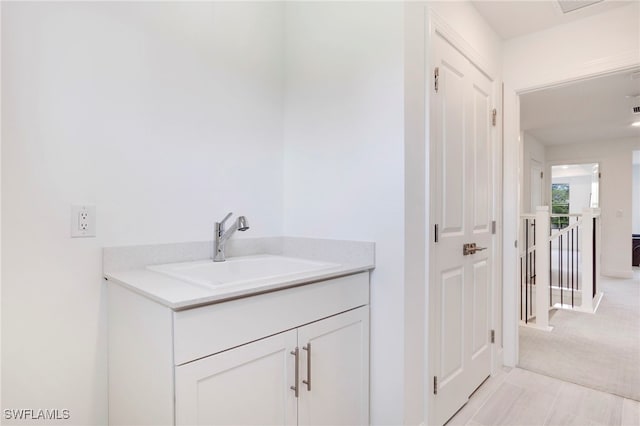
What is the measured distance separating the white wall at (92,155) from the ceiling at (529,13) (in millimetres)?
1588

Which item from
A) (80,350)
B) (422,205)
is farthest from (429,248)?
(80,350)

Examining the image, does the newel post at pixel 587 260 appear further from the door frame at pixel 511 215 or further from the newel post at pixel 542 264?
the door frame at pixel 511 215

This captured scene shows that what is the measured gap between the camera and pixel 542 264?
10.7 feet

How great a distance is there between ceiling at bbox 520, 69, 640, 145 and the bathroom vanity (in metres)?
2.42

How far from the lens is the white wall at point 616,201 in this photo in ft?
18.9

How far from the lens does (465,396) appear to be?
197 centimetres

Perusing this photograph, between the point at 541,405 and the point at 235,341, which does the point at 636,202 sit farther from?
the point at 235,341

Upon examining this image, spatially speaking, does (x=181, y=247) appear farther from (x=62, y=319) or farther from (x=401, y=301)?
(x=401, y=301)

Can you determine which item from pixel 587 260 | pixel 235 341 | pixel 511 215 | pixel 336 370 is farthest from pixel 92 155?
pixel 587 260

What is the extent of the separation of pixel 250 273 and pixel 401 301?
2.38 feet

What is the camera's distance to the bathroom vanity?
969mm

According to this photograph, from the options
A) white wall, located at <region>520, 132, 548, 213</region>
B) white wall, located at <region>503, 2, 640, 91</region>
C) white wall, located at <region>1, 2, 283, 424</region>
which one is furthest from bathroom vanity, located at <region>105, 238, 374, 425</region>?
white wall, located at <region>520, 132, 548, 213</region>

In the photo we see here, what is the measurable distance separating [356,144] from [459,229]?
0.78m

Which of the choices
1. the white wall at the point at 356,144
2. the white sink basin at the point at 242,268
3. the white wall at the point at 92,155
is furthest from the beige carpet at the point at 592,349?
the white wall at the point at 92,155
